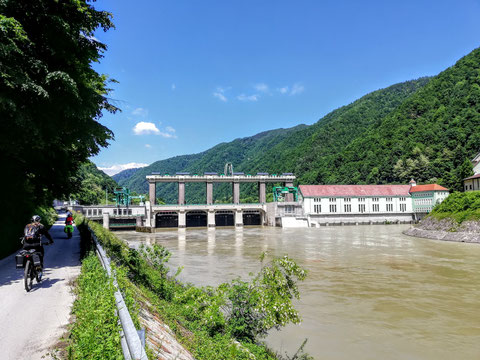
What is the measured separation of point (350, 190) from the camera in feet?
273

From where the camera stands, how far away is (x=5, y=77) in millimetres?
10828

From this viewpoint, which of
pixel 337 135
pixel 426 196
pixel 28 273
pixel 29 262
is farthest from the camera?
pixel 337 135

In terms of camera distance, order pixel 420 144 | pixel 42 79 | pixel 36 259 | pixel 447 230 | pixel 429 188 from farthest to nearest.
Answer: pixel 420 144 → pixel 429 188 → pixel 447 230 → pixel 42 79 → pixel 36 259

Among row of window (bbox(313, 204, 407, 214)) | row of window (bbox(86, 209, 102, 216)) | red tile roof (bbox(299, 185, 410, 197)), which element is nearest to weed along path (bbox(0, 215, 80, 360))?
row of window (bbox(86, 209, 102, 216))

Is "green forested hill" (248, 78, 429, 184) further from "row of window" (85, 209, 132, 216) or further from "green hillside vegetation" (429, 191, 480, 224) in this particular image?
"green hillside vegetation" (429, 191, 480, 224)

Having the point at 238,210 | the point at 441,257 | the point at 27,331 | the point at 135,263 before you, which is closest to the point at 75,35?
the point at 135,263

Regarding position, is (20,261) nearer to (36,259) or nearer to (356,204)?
(36,259)

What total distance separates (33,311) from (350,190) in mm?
83136

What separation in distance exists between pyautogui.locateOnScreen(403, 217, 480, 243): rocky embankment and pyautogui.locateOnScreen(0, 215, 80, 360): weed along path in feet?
143

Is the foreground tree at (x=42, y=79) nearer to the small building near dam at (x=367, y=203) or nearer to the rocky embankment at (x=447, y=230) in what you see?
the rocky embankment at (x=447, y=230)

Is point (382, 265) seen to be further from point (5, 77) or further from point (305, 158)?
point (305, 158)

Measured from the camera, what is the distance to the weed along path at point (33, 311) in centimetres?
555

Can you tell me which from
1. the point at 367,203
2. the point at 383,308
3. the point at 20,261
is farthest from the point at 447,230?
the point at 20,261

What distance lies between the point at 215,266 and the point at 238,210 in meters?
59.4
